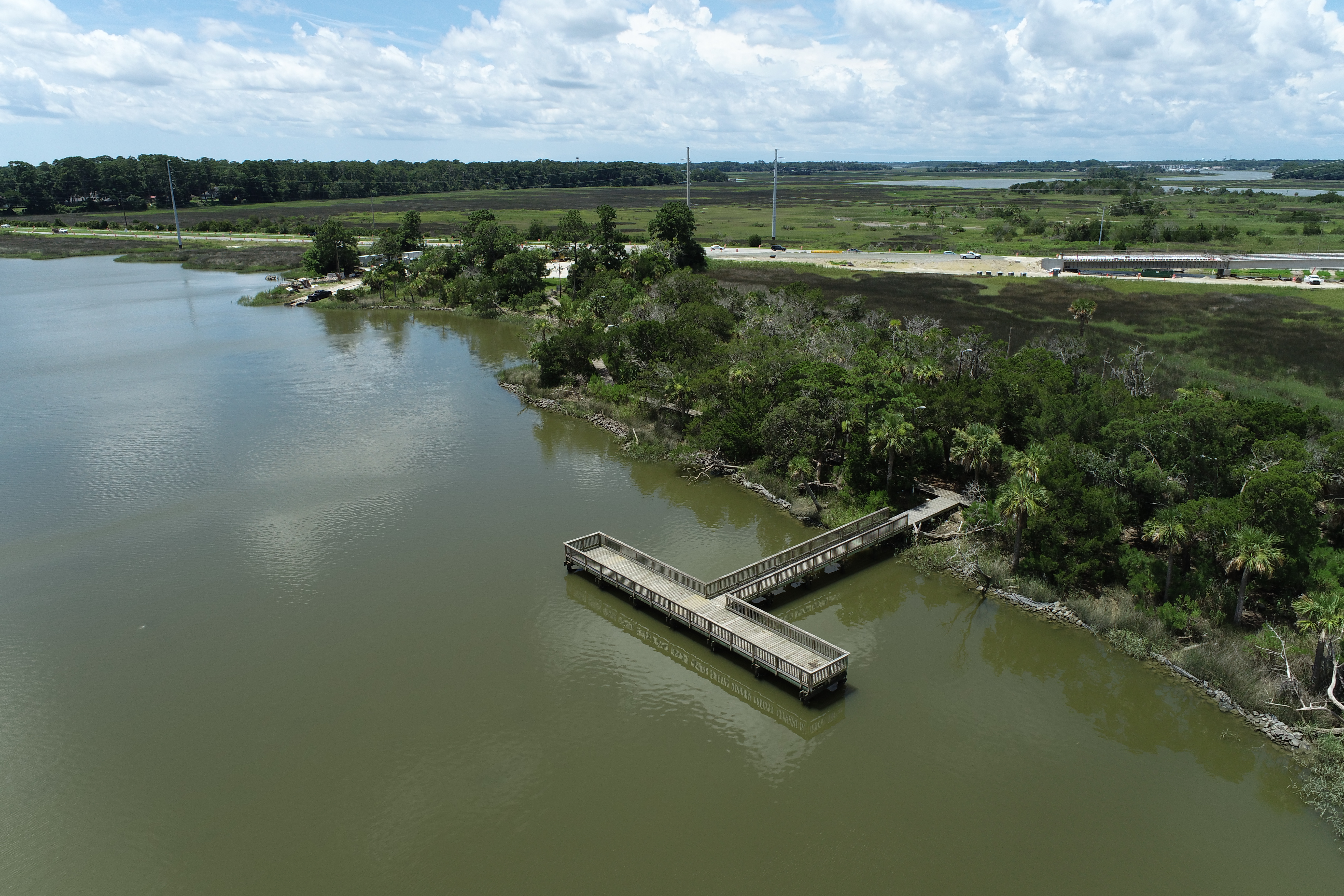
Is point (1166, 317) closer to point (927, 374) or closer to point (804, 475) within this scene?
point (927, 374)

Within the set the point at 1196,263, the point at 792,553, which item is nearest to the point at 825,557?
the point at 792,553

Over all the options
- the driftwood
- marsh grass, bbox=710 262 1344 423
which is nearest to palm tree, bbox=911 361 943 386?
the driftwood

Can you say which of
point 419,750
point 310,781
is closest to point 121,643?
point 310,781

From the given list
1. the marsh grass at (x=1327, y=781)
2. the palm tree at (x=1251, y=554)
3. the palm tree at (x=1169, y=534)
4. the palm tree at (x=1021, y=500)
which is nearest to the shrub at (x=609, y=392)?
the palm tree at (x=1021, y=500)

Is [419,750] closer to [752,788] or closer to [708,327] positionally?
[752,788]

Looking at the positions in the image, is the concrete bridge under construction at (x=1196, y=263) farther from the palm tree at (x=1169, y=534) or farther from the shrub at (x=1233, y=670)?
the shrub at (x=1233, y=670)
